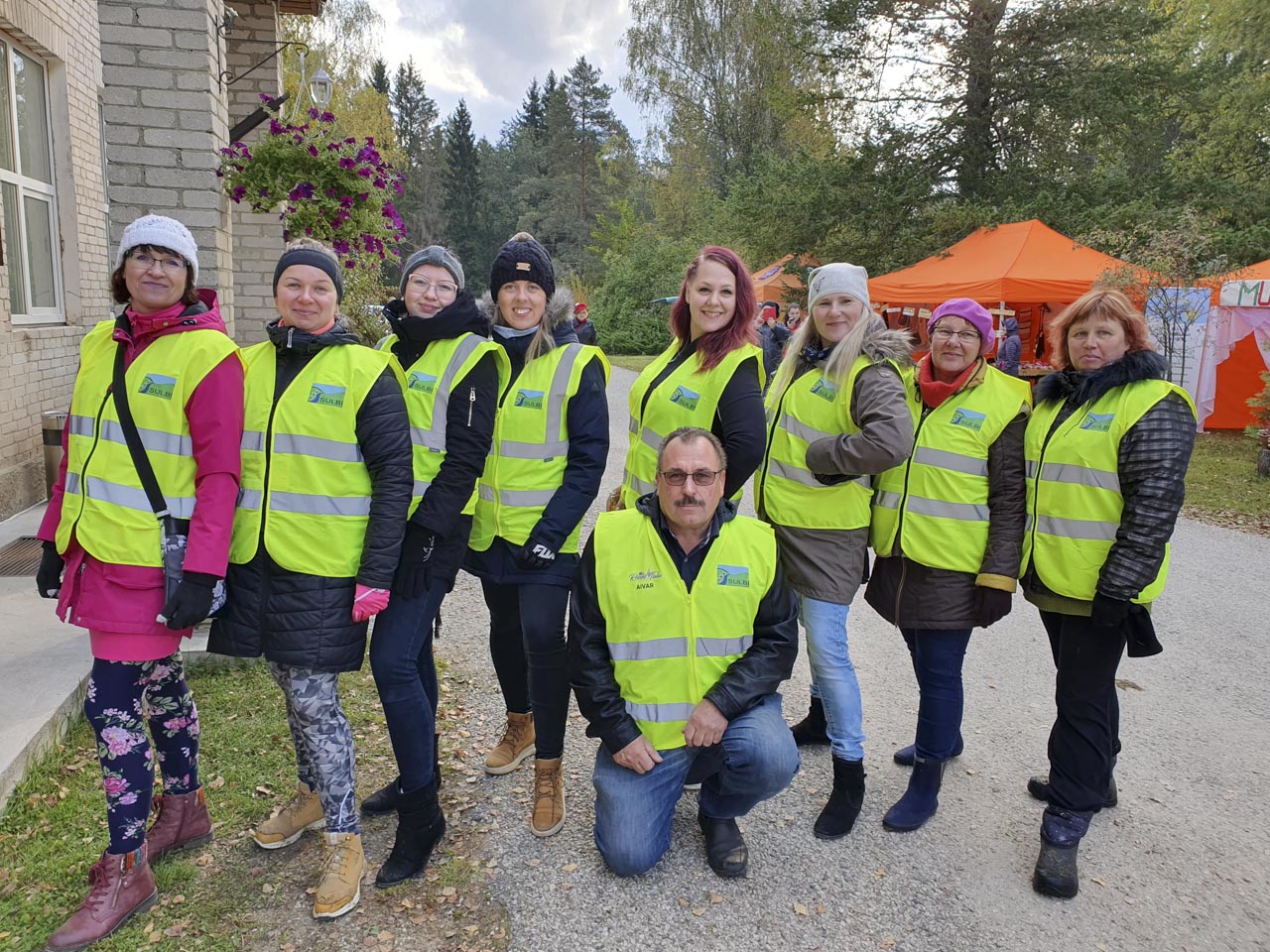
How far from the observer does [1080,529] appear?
110 inches

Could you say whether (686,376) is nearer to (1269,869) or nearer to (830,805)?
(830,805)

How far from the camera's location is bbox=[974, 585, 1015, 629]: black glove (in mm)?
2998

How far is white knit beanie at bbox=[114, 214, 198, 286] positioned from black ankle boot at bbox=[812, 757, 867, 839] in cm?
282

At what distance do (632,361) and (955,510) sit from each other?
2463 centimetres

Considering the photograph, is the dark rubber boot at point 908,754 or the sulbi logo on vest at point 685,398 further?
the dark rubber boot at point 908,754

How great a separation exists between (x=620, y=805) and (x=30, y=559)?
4.61 meters

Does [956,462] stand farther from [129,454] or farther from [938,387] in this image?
[129,454]

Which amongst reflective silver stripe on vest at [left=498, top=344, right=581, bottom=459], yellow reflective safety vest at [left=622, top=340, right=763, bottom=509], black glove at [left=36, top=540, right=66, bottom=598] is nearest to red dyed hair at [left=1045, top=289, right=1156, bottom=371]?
yellow reflective safety vest at [left=622, top=340, right=763, bottom=509]

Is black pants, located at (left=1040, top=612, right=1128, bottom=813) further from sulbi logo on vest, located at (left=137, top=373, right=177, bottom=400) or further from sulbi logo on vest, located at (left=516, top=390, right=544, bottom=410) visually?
sulbi logo on vest, located at (left=137, top=373, right=177, bottom=400)

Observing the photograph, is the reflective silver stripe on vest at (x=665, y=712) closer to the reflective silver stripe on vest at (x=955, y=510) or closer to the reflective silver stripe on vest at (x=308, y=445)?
the reflective silver stripe on vest at (x=955, y=510)

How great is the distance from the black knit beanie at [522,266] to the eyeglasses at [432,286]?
193 millimetres

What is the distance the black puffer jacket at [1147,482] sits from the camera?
262 cm

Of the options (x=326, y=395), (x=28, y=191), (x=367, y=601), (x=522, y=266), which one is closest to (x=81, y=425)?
(x=326, y=395)

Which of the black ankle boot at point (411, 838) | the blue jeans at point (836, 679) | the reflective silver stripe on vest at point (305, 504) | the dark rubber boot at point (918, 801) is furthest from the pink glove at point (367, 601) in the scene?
the dark rubber boot at point (918, 801)
